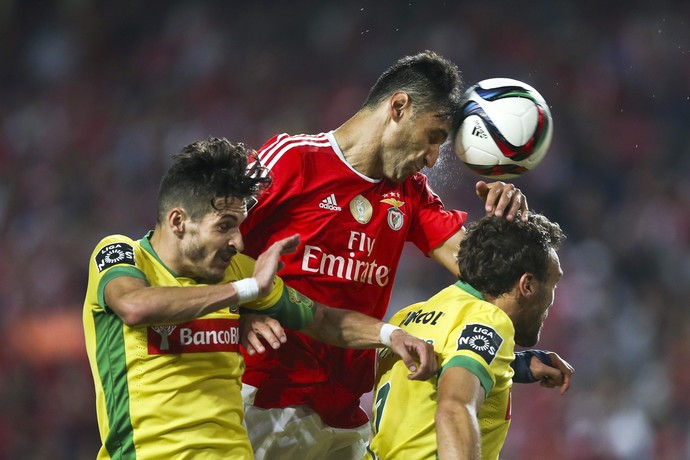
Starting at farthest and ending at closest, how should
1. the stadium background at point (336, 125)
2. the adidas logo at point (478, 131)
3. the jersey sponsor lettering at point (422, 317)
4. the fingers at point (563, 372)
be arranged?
the stadium background at point (336, 125), the adidas logo at point (478, 131), the fingers at point (563, 372), the jersey sponsor lettering at point (422, 317)

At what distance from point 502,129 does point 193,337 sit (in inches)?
59.7

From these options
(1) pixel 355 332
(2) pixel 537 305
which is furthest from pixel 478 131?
(1) pixel 355 332

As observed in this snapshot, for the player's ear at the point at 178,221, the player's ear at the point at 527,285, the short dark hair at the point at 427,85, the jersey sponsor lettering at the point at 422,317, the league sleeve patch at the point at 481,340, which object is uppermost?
the short dark hair at the point at 427,85

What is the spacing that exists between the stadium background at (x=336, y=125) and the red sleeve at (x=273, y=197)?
468 centimetres

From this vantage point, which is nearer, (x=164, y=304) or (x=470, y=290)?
(x=164, y=304)

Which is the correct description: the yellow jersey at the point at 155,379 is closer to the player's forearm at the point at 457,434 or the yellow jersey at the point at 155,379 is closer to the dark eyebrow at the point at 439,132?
the player's forearm at the point at 457,434

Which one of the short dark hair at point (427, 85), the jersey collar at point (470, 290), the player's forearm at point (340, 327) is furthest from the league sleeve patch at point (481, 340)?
the short dark hair at point (427, 85)

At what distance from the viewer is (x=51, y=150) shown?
32.9ft

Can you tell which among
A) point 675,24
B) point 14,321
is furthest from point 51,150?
point 675,24

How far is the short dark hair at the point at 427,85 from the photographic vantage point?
394 centimetres

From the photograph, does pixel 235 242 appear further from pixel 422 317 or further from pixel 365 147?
pixel 365 147

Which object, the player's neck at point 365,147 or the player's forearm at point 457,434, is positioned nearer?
the player's forearm at point 457,434

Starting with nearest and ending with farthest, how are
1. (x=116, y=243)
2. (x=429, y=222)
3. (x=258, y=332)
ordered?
(x=116, y=243), (x=258, y=332), (x=429, y=222)

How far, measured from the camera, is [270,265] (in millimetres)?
3102
